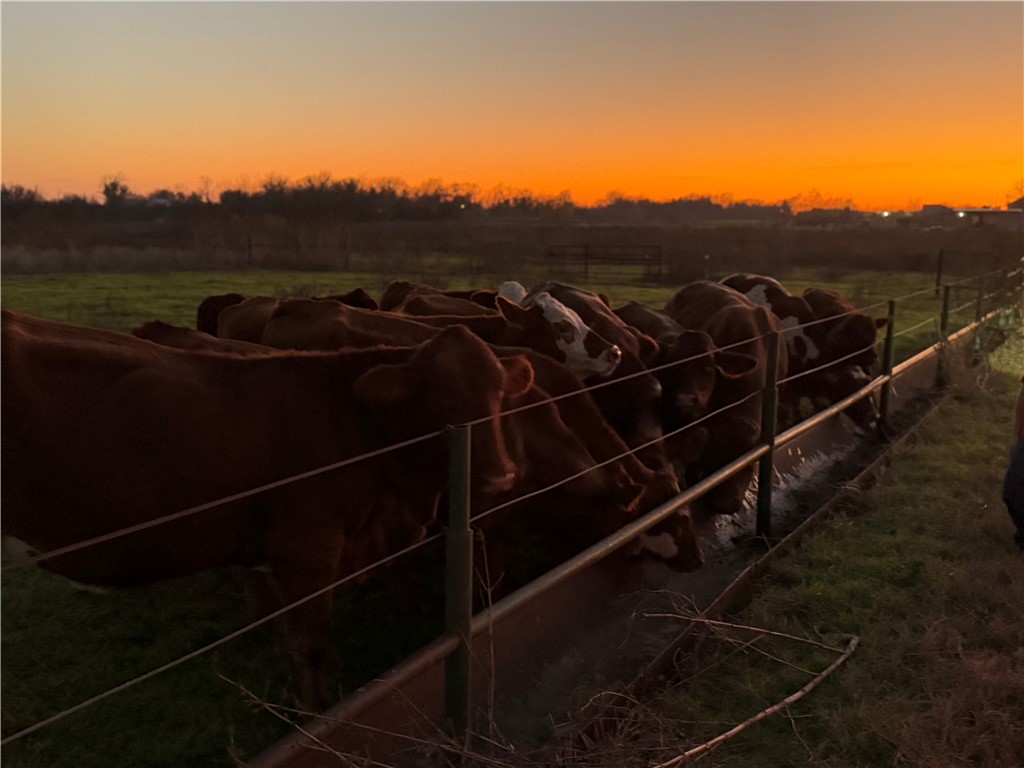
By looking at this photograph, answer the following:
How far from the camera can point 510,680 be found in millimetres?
3125

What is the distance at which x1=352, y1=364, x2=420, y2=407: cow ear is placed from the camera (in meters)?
3.54

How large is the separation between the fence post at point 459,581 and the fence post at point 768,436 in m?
3.00

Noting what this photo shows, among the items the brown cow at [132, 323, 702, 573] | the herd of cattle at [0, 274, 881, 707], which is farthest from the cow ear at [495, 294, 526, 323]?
the brown cow at [132, 323, 702, 573]

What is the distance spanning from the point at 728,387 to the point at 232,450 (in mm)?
4240

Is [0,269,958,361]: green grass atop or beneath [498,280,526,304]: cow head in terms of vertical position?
beneath

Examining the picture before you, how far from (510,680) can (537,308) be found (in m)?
3.96

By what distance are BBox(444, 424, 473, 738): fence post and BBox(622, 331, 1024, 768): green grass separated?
0.61 m

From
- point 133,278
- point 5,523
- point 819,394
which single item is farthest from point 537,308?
point 133,278

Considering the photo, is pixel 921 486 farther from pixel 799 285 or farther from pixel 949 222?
pixel 949 222

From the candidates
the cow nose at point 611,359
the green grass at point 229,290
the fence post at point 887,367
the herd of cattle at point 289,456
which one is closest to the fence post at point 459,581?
the herd of cattle at point 289,456

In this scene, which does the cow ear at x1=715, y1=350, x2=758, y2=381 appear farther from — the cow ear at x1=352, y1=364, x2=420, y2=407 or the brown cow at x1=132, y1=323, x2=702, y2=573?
the cow ear at x1=352, y1=364, x2=420, y2=407

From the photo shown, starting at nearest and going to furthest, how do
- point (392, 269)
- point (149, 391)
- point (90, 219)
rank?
point (149, 391)
point (392, 269)
point (90, 219)

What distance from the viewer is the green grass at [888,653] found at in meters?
2.98

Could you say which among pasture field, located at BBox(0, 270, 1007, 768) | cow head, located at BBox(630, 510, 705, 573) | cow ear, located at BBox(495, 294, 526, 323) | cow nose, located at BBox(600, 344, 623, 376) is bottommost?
pasture field, located at BBox(0, 270, 1007, 768)
